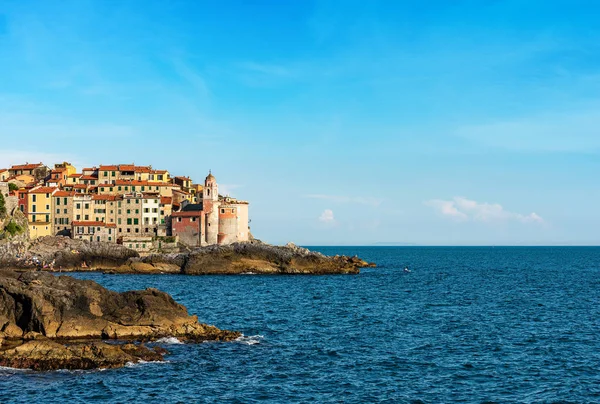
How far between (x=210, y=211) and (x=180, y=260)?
17315 millimetres

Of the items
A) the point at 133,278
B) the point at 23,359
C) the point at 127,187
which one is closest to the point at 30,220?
the point at 127,187

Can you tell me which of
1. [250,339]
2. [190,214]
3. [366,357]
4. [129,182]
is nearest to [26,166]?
[129,182]

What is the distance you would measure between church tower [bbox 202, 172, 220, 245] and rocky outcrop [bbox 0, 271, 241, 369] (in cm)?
7519

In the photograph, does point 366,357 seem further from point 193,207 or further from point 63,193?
point 63,193

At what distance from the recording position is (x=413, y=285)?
308 feet

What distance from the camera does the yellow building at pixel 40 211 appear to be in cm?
12838

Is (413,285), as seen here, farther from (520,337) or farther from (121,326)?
(121,326)

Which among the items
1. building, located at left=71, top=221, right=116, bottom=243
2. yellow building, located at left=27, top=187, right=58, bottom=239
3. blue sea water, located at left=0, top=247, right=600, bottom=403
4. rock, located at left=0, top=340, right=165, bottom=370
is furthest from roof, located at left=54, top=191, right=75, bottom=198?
rock, located at left=0, top=340, right=165, bottom=370

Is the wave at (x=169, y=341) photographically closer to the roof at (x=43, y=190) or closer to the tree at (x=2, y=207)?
the tree at (x=2, y=207)

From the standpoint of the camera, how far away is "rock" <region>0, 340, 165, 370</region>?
35125 millimetres

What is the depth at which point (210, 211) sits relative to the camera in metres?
124

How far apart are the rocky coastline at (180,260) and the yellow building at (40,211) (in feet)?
40.8

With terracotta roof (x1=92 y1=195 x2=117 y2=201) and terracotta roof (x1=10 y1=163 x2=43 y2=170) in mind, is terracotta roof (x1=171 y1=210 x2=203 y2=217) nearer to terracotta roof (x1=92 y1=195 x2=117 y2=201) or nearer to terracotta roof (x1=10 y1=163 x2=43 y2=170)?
terracotta roof (x1=92 y1=195 x2=117 y2=201)

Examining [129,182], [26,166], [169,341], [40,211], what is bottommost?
[169,341]
